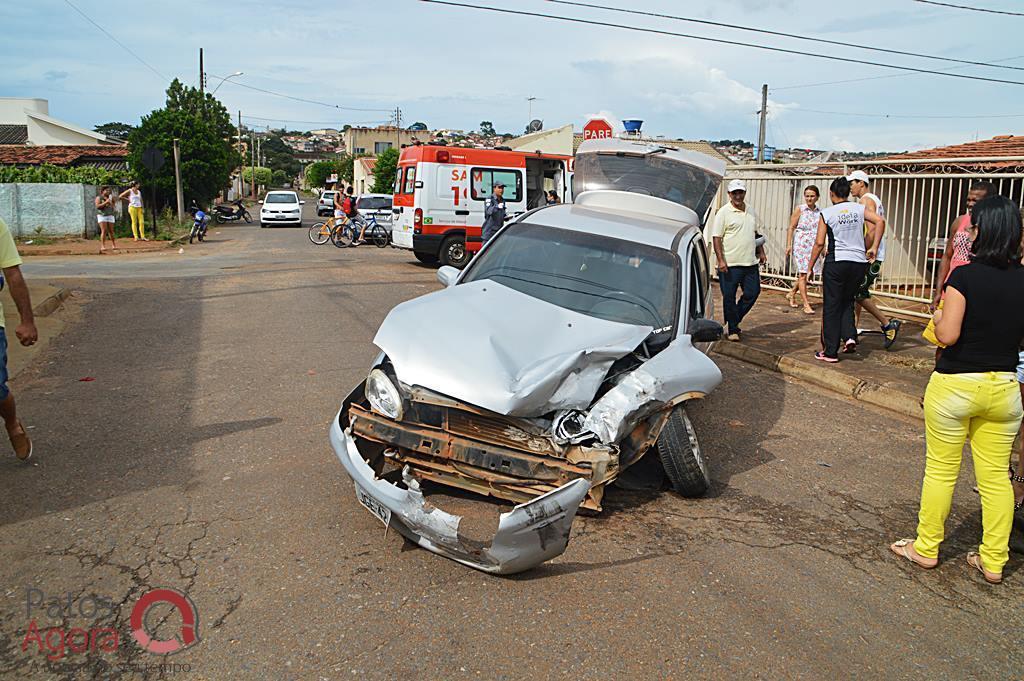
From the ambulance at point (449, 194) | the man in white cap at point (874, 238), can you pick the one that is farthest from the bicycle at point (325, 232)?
the man in white cap at point (874, 238)

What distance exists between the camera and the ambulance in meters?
17.6

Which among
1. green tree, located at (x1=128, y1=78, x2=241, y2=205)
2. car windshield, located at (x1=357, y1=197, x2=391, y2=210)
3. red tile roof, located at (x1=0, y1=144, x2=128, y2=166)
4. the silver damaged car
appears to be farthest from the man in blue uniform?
red tile roof, located at (x1=0, y1=144, x2=128, y2=166)

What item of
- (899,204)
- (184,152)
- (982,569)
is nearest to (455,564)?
(982,569)

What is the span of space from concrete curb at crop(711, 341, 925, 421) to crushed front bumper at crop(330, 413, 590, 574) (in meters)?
4.38

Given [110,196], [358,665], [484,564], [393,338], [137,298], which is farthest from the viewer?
[110,196]

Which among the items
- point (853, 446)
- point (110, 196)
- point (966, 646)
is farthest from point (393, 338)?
point (110, 196)

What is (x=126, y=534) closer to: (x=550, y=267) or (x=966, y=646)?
(x=550, y=267)

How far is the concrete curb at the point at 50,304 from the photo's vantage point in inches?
427

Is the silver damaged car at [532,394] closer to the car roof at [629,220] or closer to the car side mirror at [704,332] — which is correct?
the car side mirror at [704,332]

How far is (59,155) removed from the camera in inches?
1559

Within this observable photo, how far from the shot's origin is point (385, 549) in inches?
168

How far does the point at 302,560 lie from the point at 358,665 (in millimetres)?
988

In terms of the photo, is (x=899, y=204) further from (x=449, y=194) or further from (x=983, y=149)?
(x=449, y=194)

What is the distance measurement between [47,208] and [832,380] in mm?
24648
